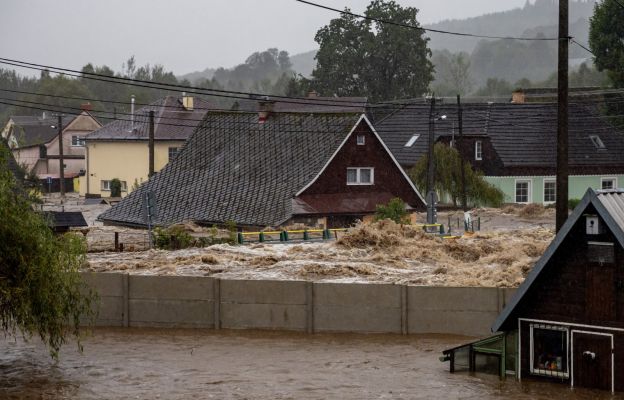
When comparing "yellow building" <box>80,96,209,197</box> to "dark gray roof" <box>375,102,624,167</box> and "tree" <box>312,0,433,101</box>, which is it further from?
"tree" <box>312,0,433,101</box>

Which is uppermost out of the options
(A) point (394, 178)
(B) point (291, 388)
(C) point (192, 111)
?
(C) point (192, 111)

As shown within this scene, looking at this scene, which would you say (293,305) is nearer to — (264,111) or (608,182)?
(264,111)

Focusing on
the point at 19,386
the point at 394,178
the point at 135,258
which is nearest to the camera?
the point at 19,386

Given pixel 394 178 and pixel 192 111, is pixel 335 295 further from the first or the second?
pixel 192 111

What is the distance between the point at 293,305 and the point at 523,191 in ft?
140

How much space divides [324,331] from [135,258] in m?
11.7

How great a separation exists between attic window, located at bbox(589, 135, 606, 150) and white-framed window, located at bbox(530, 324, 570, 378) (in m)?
51.6

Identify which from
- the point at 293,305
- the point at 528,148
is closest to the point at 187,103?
the point at 528,148

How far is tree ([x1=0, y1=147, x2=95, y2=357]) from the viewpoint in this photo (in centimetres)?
2464

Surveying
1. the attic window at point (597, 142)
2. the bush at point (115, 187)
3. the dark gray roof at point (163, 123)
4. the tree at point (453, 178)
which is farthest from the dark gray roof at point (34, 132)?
the attic window at point (597, 142)

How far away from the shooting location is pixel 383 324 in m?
32.3

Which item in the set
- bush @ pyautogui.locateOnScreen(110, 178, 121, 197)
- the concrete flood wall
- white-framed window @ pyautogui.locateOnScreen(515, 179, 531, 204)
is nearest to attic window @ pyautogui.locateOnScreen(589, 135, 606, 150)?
white-framed window @ pyautogui.locateOnScreen(515, 179, 531, 204)

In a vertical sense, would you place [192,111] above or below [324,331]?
above

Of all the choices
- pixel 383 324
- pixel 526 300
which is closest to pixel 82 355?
pixel 383 324
